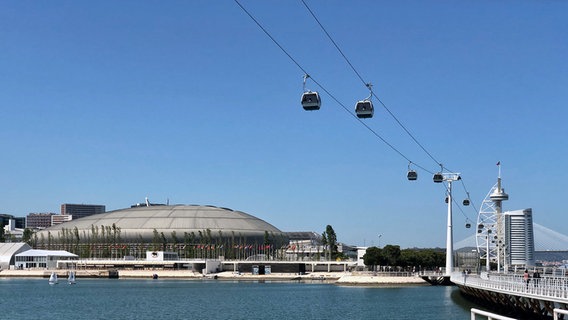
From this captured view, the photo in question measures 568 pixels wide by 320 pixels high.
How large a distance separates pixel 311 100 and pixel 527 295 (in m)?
22.2

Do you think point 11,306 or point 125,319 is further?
point 11,306

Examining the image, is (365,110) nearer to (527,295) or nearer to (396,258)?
(527,295)

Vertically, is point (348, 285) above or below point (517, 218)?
below

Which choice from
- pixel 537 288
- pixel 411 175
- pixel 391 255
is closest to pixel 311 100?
pixel 537 288

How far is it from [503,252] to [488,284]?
5951 centimetres

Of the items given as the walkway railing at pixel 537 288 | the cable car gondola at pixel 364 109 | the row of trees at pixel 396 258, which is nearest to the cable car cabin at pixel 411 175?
the walkway railing at pixel 537 288

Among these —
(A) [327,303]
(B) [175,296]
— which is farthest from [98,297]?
(A) [327,303]

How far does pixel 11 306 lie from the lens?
90125 millimetres

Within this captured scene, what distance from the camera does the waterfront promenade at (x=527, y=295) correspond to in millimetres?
46188

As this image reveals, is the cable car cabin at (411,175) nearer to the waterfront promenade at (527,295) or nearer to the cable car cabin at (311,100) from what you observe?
the waterfront promenade at (527,295)

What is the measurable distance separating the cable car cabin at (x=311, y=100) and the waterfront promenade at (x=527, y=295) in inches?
675

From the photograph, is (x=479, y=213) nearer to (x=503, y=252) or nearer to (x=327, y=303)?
(x=503, y=252)

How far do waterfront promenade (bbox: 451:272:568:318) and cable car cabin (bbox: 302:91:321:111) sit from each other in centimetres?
1714

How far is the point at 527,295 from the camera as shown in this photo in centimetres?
4934
